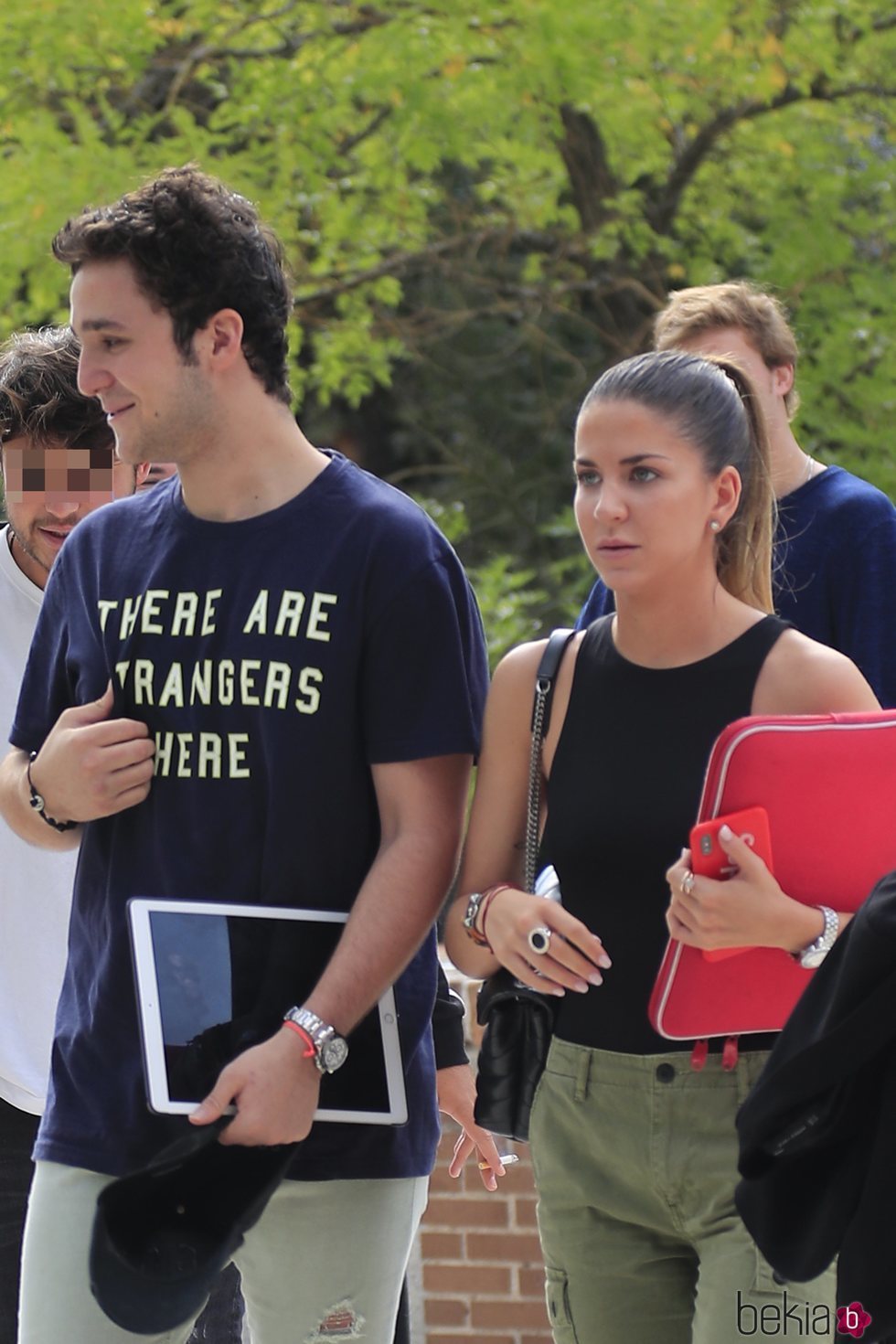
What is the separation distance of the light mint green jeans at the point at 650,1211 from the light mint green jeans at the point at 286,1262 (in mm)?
240

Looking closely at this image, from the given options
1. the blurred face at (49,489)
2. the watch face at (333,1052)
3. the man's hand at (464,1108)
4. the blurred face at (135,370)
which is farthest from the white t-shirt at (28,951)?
the watch face at (333,1052)

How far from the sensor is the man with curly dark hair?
2.51m

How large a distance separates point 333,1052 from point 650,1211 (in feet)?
1.47

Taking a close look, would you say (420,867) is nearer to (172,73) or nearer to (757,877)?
(757,877)

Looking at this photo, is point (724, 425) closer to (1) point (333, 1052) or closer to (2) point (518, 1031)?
(2) point (518, 1031)

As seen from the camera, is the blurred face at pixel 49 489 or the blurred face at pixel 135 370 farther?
the blurred face at pixel 49 489

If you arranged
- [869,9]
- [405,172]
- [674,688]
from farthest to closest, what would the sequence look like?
1. [405,172]
2. [869,9]
3. [674,688]

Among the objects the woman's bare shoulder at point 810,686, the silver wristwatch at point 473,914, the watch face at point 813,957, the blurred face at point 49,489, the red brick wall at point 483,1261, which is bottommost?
the red brick wall at point 483,1261

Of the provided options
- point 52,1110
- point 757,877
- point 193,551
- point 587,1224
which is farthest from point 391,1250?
point 193,551

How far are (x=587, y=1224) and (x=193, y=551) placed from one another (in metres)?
1.04

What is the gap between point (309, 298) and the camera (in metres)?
8.31

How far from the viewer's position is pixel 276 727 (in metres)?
2.50

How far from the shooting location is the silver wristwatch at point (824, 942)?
221 cm

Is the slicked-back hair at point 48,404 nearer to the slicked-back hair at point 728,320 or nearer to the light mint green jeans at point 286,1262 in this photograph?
the slicked-back hair at point 728,320
